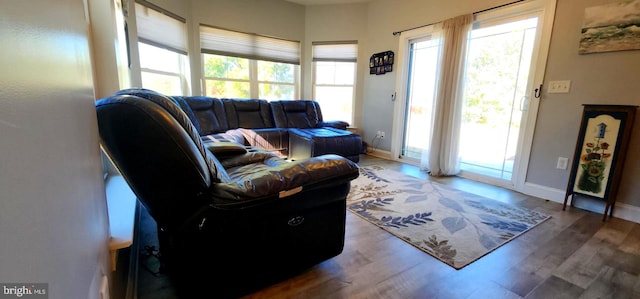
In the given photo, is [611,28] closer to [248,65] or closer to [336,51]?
[336,51]

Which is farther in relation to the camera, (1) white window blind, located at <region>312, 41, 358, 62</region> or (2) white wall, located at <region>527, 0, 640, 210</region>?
(1) white window blind, located at <region>312, 41, 358, 62</region>

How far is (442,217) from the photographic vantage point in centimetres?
219

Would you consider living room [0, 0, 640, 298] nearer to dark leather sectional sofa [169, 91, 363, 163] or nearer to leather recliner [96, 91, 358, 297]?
leather recliner [96, 91, 358, 297]

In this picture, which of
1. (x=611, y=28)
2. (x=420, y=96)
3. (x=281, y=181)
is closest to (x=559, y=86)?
(x=611, y=28)

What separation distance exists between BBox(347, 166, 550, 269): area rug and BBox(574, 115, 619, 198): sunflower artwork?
0.52 m

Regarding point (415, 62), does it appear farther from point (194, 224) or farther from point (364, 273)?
point (194, 224)

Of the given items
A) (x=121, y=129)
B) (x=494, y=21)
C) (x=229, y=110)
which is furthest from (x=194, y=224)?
(x=494, y=21)

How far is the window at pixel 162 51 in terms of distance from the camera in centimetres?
302

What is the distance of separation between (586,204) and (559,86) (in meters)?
1.16

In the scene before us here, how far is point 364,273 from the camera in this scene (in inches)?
58.4

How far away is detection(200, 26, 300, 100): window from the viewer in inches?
165

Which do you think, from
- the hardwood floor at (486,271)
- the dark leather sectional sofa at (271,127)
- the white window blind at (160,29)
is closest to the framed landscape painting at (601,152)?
the hardwood floor at (486,271)

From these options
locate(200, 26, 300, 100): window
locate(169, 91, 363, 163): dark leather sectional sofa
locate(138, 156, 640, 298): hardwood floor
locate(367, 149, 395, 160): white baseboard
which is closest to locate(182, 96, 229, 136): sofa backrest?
locate(169, 91, 363, 163): dark leather sectional sofa

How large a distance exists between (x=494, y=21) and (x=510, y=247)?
103 inches
